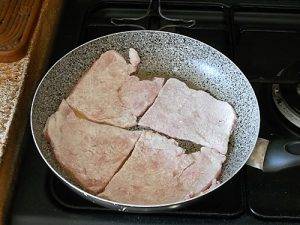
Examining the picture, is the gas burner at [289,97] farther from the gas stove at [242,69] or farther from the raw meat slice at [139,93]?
the raw meat slice at [139,93]

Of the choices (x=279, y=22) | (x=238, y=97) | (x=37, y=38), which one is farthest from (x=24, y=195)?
(x=279, y=22)

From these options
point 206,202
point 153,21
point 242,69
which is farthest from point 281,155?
point 153,21

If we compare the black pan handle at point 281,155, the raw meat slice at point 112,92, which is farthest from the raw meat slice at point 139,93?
the black pan handle at point 281,155

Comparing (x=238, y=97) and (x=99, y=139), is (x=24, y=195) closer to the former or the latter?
(x=99, y=139)

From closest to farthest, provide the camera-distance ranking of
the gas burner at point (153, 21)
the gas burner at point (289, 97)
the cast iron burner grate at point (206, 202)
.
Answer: the cast iron burner grate at point (206, 202) < the gas burner at point (289, 97) < the gas burner at point (153, 21)

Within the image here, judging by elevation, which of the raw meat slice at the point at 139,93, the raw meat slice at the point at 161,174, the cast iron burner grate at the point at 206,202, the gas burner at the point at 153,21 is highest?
the gas burner at the point at 153,21

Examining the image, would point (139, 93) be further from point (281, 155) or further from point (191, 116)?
point (281, 155)
